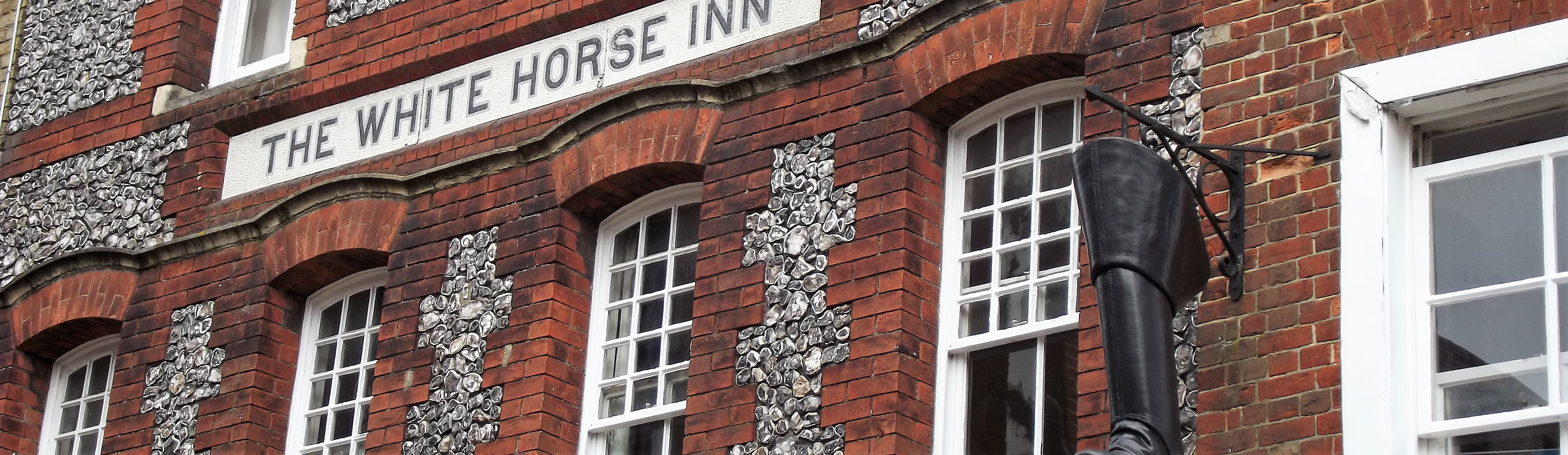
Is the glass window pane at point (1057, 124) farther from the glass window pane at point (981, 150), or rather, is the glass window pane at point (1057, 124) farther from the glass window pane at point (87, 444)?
the glass window pane at point (87, 444)

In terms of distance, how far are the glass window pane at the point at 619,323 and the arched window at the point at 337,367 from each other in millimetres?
1441

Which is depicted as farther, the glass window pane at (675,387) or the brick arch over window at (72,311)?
the brick arch over window at (72,311)

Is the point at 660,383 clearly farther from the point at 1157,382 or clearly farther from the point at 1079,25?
the point at 1157,382

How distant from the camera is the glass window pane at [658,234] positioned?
1292 centimetres

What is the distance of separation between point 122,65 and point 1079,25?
723cm

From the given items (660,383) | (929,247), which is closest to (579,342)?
(660,383)

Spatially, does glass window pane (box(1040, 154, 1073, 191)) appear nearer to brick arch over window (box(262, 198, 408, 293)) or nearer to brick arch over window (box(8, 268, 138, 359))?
brick arch over window (box(262, 198, 408, 293))

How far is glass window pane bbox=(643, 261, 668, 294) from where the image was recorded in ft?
41.9

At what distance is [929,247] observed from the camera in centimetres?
1155

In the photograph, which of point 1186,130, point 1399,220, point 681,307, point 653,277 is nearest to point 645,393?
point 681,307

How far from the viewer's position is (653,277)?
12.8 metres

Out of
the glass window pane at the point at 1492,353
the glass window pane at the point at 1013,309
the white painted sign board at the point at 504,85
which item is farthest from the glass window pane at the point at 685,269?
the glass window pane at the point at 1492,353

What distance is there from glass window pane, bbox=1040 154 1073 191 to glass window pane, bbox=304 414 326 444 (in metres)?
4.69

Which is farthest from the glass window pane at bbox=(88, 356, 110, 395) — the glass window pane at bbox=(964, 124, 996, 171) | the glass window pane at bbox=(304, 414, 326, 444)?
the glass window pane at bbox=(964, 124, 996, 171)
